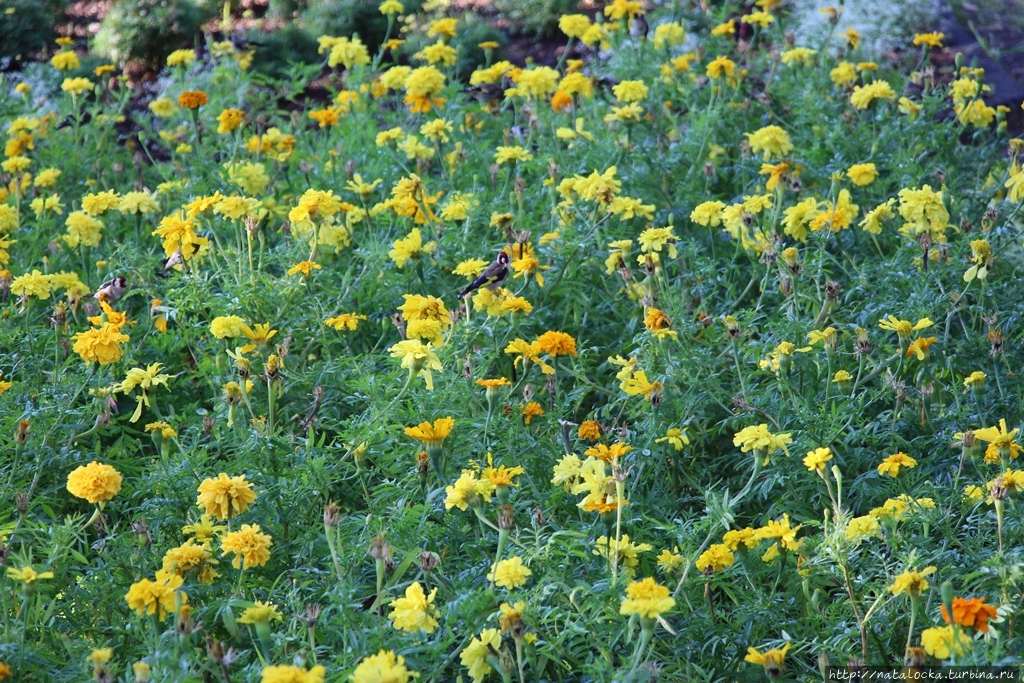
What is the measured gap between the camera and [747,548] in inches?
93.4

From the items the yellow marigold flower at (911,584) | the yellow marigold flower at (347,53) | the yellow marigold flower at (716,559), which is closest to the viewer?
the yellow marigold flower at (911,584)

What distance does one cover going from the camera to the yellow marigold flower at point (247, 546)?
2.18 metres

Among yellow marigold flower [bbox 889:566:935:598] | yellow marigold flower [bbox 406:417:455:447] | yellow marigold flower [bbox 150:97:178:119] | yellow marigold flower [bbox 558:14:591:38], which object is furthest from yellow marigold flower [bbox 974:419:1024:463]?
yellow marigold flower [bbox 150:97:178:119]

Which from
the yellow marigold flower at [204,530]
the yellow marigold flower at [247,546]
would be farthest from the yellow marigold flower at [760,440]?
the yellow marigold flower at [204,530]

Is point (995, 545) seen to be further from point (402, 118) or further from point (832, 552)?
point (402, 118)

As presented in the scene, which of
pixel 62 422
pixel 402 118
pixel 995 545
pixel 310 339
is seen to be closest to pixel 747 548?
pixel 995 545

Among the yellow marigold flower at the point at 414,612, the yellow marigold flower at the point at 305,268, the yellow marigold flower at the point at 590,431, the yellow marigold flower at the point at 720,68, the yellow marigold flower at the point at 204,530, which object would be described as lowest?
the yellow marigold flower at the point at 590,431

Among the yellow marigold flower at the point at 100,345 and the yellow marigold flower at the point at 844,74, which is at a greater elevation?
the yellow marigold flower at the point at 100,345

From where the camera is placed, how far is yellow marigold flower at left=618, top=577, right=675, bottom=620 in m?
1.92

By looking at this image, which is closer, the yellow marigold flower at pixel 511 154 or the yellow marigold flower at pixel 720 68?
the yellow marigold flower at pixel 511 154

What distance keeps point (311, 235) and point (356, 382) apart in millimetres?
864

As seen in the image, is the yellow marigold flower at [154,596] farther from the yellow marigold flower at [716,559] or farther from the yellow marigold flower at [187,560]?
the yellow marigold flower at [716,559]

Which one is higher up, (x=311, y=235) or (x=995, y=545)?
(x=311, y=235)

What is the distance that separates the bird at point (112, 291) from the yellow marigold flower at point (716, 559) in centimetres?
194
